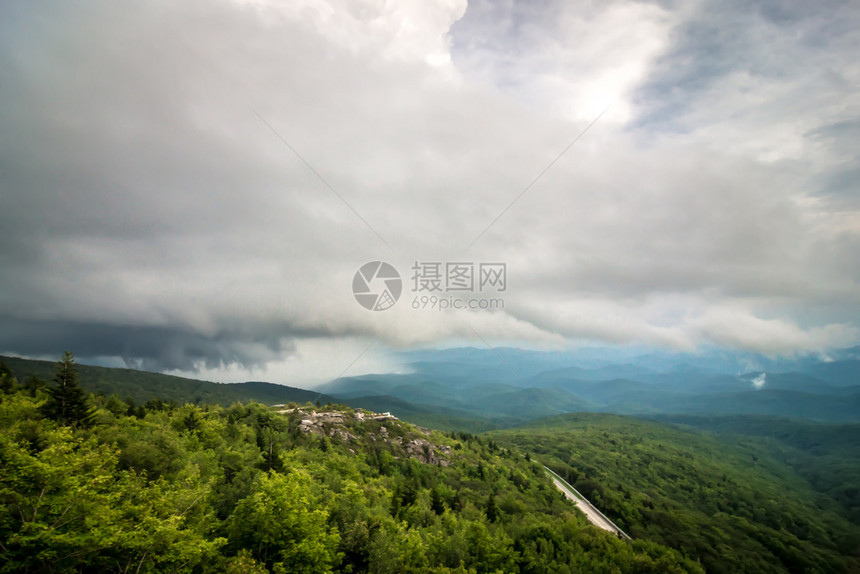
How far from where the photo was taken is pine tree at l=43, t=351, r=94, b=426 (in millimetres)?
47781

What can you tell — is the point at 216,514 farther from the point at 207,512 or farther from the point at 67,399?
the point at 67,399

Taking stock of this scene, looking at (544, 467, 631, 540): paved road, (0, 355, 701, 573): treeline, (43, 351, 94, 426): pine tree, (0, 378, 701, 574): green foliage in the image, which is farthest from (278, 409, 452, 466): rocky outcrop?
(43, 351, 94, 426): pine tree

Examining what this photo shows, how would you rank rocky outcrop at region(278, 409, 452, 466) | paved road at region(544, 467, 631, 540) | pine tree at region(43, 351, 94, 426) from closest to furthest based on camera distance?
pine tree at region(43, 351, 94, 426) → paved road at region(544, 467, 631, 540) → rocky outcrop at region(278, 409, 452, 466)

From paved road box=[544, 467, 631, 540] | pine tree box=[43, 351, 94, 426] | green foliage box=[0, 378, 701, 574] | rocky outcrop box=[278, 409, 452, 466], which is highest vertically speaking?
pine tree box=[43, 351, 94, 426]

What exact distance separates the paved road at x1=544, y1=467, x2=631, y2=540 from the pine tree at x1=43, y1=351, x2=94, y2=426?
111m

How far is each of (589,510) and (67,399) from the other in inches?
5586


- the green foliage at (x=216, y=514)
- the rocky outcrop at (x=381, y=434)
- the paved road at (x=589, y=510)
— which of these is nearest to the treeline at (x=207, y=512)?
the green foliage at (x=216, y=514)

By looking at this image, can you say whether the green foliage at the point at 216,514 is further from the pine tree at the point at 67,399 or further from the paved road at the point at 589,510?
the paved road at the point at 589,510

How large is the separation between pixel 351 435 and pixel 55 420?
8515 cm

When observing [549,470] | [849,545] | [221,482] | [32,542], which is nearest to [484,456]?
[549,470]

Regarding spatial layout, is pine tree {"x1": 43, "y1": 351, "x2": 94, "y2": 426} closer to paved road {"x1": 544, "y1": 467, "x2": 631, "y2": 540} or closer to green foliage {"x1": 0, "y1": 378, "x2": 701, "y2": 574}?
green foliage {"x1": 0, "y1": 378, "x2": 701, "y2": 574}

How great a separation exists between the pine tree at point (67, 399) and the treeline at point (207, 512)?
19 cm

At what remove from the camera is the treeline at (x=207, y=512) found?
68.0 feet

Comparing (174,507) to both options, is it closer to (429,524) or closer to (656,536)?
(429,524)
